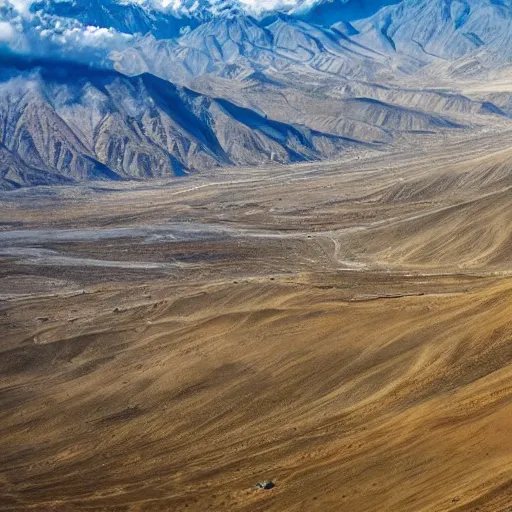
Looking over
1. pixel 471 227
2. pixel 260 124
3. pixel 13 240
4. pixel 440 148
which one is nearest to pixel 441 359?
pixel 471 227

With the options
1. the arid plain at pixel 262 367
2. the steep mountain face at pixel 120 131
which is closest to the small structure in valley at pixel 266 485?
the arid plain at pixel 262 367

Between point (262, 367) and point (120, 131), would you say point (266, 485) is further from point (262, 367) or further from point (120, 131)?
point (120, 131)

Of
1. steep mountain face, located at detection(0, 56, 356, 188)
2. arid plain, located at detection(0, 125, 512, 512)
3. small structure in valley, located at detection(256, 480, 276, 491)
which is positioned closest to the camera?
small structure in valley, located at detection(256, 480, 276, 491)

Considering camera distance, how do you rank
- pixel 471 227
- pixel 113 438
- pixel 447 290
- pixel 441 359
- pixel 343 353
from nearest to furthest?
pixel 113 438 → pixel 441 359 → pixel 343 353 → pixel 447 290 → pixel 471 227

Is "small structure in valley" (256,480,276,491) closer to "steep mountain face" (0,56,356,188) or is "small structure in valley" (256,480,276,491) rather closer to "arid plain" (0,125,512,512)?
"arid plain" (0,125,512,512)

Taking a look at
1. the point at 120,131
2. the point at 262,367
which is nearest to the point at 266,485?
the point at 262,367

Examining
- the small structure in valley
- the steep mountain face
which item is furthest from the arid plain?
the steep mountain face

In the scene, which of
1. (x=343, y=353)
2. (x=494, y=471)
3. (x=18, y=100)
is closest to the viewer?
(x=494, y=471)

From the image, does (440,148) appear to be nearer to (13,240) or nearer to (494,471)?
(13,240)
